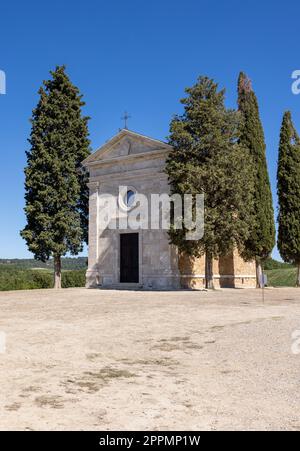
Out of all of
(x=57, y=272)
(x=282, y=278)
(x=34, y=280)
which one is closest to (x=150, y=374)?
(x=57, y=272)

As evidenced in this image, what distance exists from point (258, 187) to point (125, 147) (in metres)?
7.91

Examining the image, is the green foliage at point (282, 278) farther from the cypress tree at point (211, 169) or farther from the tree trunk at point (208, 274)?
the cypress tree at point (211, 169)

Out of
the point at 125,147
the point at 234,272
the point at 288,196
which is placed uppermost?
the point at 125,147

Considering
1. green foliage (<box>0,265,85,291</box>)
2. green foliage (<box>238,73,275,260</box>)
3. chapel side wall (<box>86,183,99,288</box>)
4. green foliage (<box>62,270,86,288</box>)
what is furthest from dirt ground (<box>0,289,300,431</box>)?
green foliage (<box>62,270,86,288</box>)

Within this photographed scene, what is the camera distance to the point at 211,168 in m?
19.6

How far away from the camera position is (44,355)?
6.21 m

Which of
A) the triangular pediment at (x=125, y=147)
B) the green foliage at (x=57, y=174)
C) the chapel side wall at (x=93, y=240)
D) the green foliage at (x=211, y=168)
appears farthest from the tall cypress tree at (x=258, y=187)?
the green foliage at (x=57, y=174)

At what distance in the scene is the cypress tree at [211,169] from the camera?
63.7 feet

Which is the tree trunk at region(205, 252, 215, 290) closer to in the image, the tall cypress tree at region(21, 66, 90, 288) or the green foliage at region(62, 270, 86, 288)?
the tall cypress tree at region(21, 66, 90, 288)

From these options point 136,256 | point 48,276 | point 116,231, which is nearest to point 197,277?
point 136,256

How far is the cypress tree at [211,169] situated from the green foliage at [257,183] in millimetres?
2519

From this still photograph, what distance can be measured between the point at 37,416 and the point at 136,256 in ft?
65.2

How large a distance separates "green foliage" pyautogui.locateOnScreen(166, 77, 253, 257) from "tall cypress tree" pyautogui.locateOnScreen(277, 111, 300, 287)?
4934 millimetres

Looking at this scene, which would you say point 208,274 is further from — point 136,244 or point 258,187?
point 258,187
